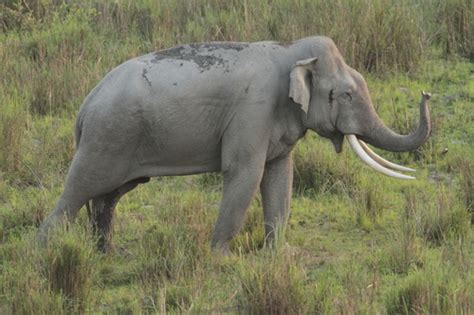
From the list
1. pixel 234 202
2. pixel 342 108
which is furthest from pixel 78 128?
pixel 342 108

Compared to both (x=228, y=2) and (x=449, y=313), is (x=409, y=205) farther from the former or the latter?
(x=228, y=2)

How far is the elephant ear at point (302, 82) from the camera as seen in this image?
8.07 metres

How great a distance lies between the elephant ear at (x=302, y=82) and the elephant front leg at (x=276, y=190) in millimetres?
629

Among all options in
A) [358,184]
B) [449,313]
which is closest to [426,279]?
[449,313]

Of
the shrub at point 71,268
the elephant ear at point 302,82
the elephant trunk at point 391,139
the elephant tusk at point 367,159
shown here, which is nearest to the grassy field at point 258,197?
the shrub at point 71,268

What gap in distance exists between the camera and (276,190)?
8641 millimetres

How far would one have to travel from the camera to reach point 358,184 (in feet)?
32.3

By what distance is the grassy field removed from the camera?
23.3 feet

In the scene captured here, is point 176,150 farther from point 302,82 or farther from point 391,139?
point 391,139

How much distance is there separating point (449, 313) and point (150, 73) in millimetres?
2586

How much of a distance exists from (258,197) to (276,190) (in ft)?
2.82

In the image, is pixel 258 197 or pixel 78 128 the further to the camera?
pixel 258 197

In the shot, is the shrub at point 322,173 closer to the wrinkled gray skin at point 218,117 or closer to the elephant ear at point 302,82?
the wrinkled gray skin at point 218,117

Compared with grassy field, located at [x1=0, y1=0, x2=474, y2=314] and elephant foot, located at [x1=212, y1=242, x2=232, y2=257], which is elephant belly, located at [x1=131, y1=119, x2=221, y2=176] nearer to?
grassy field, located at [x1=0, y1=0, x2=474, y2=314]
